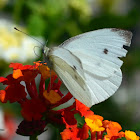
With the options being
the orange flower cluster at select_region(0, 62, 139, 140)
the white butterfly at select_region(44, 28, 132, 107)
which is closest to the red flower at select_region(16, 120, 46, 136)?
the orange flower cluster at select_region(0, 62, 139, 140)

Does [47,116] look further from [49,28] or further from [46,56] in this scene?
[49,28]

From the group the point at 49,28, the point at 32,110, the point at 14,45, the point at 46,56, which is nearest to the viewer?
the point at 32,110

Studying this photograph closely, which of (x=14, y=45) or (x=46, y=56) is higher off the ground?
(x=46, y=56)

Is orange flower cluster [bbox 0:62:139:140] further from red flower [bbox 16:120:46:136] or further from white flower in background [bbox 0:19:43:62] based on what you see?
white flower in background [bbox 0:19:43:62]

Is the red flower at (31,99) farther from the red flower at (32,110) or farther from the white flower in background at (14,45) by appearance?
the white flower in background at (14,45)

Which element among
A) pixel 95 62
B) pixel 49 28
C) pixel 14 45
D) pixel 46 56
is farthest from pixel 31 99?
pixel 49 28
